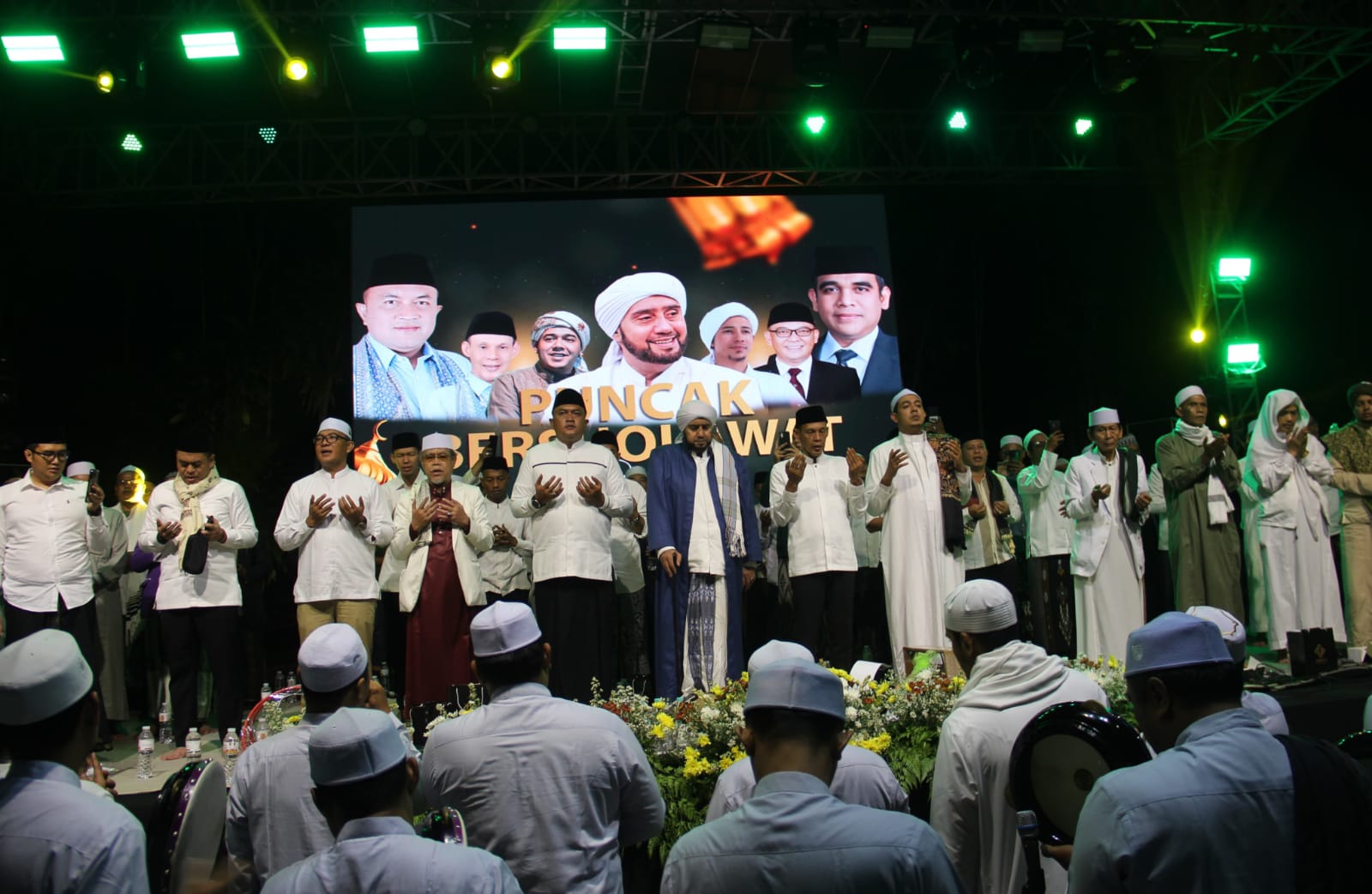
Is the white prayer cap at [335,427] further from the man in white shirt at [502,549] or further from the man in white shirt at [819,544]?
the man in white shirt at [819,544]

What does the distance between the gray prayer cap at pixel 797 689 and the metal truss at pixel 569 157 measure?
9.67 meters

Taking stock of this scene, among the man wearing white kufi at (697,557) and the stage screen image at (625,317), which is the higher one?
the stage screen image at (625,317)

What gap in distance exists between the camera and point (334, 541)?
6.78m

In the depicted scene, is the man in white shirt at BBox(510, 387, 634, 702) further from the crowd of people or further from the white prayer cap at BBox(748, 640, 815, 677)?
the white prayer cap at BBox(748, 640, 815, 677)

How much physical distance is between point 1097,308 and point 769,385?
6.91m

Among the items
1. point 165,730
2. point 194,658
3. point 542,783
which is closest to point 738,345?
point 194,658

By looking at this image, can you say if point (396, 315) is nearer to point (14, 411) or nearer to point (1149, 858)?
point (14, 411)

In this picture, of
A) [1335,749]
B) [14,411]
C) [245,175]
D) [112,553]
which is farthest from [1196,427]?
[14,411]

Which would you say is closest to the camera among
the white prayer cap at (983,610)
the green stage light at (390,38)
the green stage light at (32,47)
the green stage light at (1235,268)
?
the white prayer cap at (983,610)

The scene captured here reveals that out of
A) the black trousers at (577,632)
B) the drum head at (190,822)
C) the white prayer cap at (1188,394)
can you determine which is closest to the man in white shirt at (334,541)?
the black trousers at (577,632)

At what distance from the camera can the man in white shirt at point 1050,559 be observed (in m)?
9.22

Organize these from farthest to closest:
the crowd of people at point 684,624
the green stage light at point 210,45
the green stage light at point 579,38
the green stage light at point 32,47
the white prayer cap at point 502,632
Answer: the green stage light at point 579,38
the green stage light at point 210,45
the green stage light at point 32,47
the white prayer cap at point 502,632
the crowd of people at point 684,624

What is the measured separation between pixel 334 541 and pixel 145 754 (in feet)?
4.93

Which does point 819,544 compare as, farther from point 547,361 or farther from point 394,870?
point 394,870
